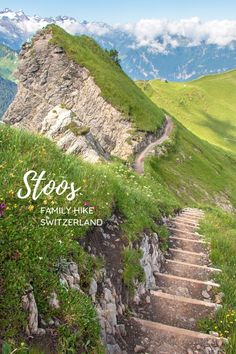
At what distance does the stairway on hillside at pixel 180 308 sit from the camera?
8516 mm

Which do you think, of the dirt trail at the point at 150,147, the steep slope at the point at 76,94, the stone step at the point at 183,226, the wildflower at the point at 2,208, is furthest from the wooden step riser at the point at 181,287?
the steep slope at the point at 76,94

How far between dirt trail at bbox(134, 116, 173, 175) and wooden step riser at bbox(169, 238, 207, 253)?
3672 cm

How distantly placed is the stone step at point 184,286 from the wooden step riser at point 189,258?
244 centimetres

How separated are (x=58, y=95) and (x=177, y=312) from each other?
256 feet

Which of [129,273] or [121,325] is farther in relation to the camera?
[129,273]

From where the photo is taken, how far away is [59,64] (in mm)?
85750

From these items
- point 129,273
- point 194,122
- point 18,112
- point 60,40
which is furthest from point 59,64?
point 194,122

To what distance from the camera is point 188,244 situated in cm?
1756

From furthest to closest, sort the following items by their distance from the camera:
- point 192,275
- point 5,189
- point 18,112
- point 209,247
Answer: point 18,112 < point 209,247 < point 192,275 < point 5,189

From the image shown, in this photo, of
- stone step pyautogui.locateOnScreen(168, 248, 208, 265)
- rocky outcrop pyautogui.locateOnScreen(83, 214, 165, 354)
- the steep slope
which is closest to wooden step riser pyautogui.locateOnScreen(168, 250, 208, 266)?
stone step pyautogui.locateOnScreen(168, 248, 208, 265)

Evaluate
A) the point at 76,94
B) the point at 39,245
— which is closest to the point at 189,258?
the point at 39,245

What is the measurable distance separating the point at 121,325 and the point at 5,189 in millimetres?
3684

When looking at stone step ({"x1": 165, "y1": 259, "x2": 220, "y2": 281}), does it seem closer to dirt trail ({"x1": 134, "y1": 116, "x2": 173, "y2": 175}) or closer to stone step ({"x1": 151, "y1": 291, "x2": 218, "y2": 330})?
stone step ({"x1": 151, "y1": 291, "x2": 218, "y2": 330})

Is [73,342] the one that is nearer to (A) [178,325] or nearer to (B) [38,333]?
(B) [38,333]
